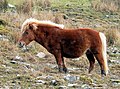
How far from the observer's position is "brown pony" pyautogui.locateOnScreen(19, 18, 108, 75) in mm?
10891

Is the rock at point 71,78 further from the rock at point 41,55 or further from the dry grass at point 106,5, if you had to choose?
the dry grass at point 106,5

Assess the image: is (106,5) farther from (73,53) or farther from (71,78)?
(71,78)

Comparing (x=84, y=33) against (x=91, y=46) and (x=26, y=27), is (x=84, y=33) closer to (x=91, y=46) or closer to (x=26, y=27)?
(x=91, y=46)

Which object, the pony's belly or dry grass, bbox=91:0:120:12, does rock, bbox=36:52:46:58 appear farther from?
dry grass, bbox=91:0:120:12

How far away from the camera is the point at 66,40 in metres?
10.9

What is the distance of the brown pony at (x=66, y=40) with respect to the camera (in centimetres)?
1089

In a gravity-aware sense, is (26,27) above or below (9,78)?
above

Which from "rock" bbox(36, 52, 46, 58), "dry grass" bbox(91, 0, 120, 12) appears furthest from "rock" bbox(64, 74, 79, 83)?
"dry grass" bbox(91, 0, 120, 12)

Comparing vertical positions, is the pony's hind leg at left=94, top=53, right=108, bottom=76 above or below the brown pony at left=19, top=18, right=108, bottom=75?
below

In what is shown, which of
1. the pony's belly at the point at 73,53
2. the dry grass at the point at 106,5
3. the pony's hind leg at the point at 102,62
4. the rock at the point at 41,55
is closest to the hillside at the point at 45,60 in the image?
the rock at the point at 41,55

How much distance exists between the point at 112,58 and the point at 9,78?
4.76m

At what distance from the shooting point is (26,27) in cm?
1106

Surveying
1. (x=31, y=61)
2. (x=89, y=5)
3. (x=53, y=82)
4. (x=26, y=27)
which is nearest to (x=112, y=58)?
(x=31, y=61)

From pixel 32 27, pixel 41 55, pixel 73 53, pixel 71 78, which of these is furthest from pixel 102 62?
pixel 41 55
